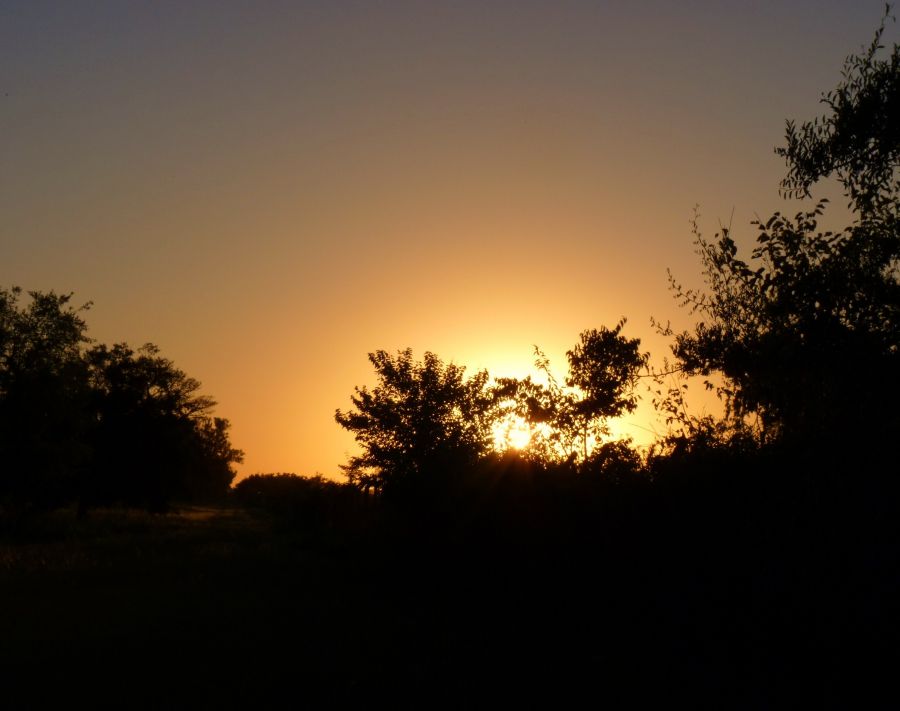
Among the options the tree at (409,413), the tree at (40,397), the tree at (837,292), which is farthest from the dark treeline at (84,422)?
the tree at (837,292)

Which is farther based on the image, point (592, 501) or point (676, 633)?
point (592, 501)

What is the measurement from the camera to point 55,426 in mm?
40594

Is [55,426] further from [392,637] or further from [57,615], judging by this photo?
[392,637]

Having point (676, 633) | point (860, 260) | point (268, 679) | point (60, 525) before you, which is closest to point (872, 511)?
point (676, 633)

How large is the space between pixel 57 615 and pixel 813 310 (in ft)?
47.2

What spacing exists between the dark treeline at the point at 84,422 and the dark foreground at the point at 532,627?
70.8 ft

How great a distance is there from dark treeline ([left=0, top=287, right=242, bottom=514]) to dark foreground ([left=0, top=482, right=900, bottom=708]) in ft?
70.8

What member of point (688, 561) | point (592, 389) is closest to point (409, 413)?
point (592, 389)

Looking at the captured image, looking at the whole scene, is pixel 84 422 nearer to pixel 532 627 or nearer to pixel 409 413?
pixel 409 413

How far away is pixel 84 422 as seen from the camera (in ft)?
138

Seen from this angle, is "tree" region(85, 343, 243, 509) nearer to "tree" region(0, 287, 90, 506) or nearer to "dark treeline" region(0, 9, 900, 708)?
"tree" region(0, 287, 90, 506)

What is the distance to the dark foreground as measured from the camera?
7.86 meters

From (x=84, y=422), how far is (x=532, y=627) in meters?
36.2

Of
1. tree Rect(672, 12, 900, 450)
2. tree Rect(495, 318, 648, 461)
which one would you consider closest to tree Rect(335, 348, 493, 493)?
tree Rect(495, 318, 648, 461)
